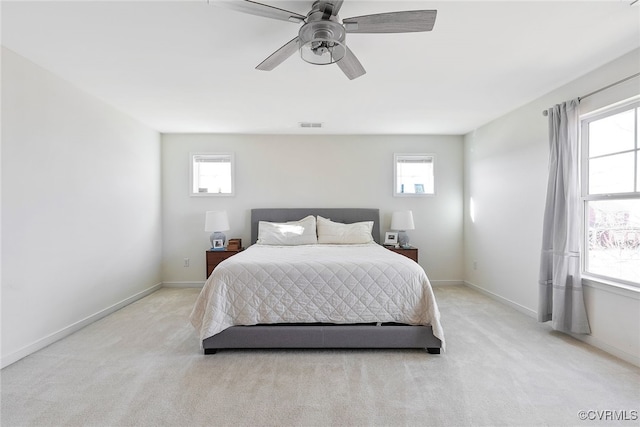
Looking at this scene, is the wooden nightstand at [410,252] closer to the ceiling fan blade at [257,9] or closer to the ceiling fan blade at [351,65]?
the ceiling fan blade at [351,65]

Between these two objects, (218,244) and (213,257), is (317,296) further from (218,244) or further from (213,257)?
(218,244)

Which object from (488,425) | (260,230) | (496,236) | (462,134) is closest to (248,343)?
(488,425)

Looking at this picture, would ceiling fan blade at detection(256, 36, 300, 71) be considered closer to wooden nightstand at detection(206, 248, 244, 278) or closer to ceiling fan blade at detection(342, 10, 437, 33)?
ceiling fan blade at detection(342, 10, 437, 33)

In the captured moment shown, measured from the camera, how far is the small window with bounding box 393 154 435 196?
4.95 m

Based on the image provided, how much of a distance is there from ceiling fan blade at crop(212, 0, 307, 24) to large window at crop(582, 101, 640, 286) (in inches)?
110

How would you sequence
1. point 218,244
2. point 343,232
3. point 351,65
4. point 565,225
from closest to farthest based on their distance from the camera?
point 351,65 → point 565,225 → point 343,232 → point 218,244

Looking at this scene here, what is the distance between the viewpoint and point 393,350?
2.60 meters

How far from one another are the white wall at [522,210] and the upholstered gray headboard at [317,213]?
151 cm

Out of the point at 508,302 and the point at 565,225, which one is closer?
the point at 565,225

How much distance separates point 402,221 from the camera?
15.0 feet

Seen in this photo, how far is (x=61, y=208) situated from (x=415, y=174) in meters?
4.58

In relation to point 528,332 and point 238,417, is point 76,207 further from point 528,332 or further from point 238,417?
point 528,332

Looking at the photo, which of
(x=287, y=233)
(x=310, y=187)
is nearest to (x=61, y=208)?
(x=287, y=233)

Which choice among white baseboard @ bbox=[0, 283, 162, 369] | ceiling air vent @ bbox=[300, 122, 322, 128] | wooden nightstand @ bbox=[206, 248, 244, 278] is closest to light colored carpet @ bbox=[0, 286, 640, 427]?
white baseboard @ bbox=[0, 283, 162, 369]
